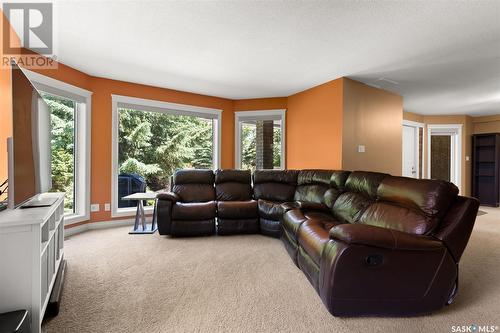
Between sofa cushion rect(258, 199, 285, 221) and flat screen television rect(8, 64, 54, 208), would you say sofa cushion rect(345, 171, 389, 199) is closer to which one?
sofa cushion rect(258, 199, 285, 221)

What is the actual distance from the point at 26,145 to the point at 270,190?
2.99m

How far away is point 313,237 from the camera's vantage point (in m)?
1.96

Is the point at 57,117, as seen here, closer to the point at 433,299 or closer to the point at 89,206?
the point at 89,206

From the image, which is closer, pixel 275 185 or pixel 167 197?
pixel 167 197

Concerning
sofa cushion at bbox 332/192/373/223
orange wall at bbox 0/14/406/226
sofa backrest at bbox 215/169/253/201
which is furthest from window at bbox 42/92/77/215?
sofa cushion at bbox 332/192/373/223

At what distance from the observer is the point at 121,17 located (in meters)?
2.17

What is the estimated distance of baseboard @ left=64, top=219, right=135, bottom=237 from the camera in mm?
3456

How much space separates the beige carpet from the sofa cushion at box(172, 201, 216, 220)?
0.41 meters

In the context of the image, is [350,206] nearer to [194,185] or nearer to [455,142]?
[194,185]

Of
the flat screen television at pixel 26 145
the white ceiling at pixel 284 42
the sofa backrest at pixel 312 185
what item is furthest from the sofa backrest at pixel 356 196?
the flat screen television at pixel 26 145

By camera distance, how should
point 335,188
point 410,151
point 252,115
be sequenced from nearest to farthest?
point 335,188 < point 252,115 < point 410,151

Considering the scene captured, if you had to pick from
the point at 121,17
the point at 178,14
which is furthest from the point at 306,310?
the point at 121,17

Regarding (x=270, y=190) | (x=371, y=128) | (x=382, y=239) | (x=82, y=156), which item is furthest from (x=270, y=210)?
(x=82, y=156)

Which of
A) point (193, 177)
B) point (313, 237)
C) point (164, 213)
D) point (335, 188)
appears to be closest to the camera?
point (313, 237)
